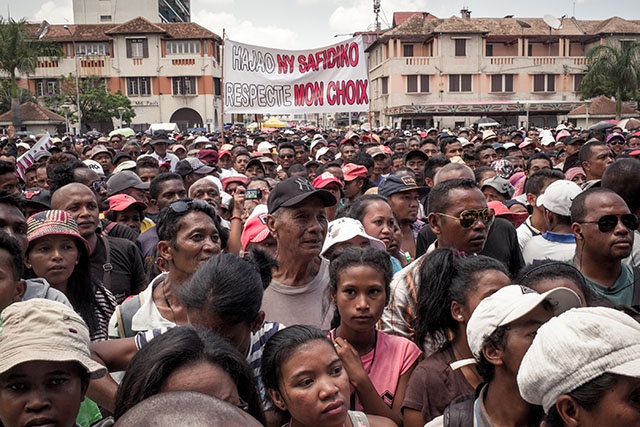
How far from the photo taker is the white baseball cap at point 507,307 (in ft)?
7.67

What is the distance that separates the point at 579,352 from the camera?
5.96ft

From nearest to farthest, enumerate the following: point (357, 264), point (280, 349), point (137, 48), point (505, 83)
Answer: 1. point (280, 349)
2. point (357, 264)
3. point (505, 83)
4. point (137, 48)

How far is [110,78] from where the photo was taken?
178ft

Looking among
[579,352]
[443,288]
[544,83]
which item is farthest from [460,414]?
[544,83]

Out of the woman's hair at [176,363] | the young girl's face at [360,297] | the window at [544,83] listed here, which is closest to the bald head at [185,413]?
the woman's hair at [176,363]

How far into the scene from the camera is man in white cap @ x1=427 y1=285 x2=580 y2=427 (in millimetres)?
2299

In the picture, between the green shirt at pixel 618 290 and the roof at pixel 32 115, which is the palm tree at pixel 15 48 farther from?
the green shirt at pixel 618 290

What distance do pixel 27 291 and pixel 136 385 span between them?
142 centimetres

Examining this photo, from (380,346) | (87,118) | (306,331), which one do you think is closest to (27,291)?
(306,331)

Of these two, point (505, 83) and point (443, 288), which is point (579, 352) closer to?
point (443, 288)

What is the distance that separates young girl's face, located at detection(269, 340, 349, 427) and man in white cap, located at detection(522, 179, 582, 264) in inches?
91.3

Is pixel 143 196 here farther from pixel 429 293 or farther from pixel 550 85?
pixel 550 85

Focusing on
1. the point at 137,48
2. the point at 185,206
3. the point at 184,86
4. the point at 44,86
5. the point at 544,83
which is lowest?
the point at 185,206

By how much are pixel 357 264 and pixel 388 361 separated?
508 millimetres
